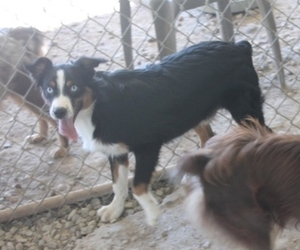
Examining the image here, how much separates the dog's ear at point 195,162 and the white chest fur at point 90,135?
0.75 m

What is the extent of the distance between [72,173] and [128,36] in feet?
3.41

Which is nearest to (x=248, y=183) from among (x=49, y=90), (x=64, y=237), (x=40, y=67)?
(x=49, y=90)

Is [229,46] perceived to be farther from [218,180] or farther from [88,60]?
[218,180]

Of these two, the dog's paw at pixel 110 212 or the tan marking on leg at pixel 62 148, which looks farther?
the tan marking on leg at pixel 62 148

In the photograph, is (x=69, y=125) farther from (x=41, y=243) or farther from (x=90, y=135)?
(x=41, y=243)

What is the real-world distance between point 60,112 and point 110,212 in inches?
28.4

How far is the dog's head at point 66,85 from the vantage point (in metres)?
2.59

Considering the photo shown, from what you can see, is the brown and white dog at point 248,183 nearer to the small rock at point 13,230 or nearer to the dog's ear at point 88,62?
the dog's ear at point 88,62

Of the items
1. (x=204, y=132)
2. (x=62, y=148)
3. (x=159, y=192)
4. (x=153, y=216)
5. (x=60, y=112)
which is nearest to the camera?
(x=60, y=112)

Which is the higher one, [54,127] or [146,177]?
[146,177]

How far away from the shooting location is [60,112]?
8.41ft

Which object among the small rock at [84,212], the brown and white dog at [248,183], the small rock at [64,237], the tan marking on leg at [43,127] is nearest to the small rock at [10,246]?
the small rock at [64,237]

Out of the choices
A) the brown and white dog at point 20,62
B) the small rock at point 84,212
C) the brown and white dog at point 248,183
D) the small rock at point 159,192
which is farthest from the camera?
the brown and white dog at point 20,62

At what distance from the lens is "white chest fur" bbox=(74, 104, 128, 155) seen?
275 centimetres
